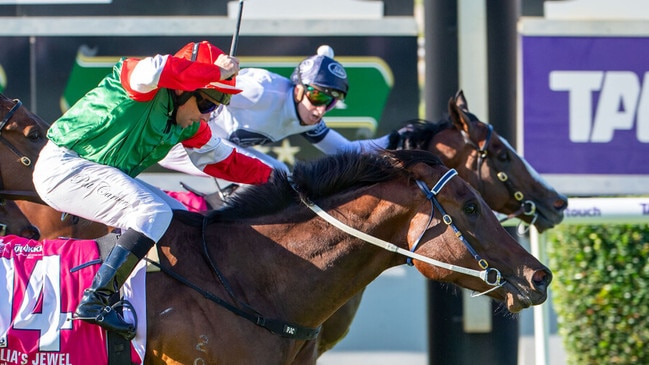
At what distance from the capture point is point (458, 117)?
5.37 meters

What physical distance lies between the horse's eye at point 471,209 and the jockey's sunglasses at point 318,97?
5.36ft

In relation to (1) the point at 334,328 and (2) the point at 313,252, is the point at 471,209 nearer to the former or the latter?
(2) the point at 313,252

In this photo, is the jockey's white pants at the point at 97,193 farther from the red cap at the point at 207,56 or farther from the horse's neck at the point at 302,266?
the red cap at the point at 207,56

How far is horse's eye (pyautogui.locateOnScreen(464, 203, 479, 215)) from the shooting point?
3.60 meters

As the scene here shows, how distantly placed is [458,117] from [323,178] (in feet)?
5.94

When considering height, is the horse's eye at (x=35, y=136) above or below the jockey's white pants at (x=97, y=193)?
above

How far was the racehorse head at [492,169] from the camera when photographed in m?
5.29

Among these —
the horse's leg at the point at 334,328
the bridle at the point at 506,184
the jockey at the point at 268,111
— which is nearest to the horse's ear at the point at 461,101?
the bridle at the point at 506,184

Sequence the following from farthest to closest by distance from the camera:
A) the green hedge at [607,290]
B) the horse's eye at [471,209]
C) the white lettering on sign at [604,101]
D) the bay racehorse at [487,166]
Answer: the white lettering on sign at [604,101] < the green hedge at [607,290] < the bay racehorse at [487,166] < the horse's eye at [471,209]

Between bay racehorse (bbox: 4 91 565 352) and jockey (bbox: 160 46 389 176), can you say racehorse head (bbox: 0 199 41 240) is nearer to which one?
jockey (bbox: 160 46 389 176)

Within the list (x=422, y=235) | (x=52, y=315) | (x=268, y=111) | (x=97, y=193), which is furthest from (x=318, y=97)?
(x=52, y=315)

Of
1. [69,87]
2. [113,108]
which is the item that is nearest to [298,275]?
[113,108]

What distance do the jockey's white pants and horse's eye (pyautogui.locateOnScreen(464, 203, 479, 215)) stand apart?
112 centimetres

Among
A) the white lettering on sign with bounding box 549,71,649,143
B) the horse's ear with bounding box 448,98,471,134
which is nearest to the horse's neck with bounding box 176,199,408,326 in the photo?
the horse's ear with bounding box 448,98,471,134
